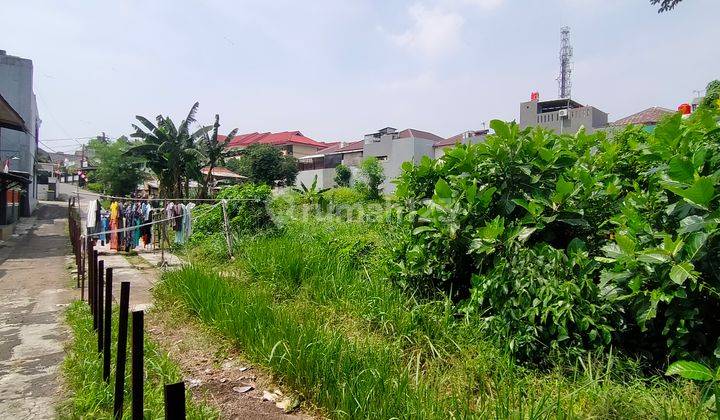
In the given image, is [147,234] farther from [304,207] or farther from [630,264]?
[630,264]

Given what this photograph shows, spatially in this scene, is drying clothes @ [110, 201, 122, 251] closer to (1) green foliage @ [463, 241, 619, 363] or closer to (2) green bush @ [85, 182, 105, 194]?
(1) green foliage @ [463, 241, 619, 363]

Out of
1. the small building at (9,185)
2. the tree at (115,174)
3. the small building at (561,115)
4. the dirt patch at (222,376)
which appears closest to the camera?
the dirt patch at (222,376)

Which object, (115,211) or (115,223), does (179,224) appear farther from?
(115,211)

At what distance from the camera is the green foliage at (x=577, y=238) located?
2.50 meters

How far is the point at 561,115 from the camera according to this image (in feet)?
83.9

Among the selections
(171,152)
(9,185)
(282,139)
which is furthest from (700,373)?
(282,139)

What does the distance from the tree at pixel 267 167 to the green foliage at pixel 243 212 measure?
2642cm

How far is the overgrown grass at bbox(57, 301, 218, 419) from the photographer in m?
2.78

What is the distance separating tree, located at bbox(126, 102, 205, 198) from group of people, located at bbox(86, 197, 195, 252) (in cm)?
596

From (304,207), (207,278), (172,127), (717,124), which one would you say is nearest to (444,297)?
(717,124)

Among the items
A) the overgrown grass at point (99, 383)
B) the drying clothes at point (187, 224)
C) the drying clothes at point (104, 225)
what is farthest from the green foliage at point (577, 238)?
the drying clothes at point (104, 225)

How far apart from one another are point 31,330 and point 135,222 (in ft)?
24.9

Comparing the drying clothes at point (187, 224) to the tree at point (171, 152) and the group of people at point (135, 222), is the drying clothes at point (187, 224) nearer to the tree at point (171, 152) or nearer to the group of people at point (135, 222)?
the group of people at point (135, 222)

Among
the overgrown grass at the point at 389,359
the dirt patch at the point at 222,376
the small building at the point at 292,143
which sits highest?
the small building at the point at 292,143
